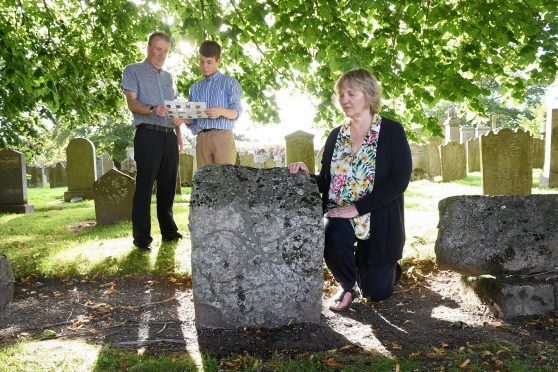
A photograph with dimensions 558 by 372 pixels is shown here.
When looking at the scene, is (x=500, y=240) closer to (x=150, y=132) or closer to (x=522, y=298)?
(x=522, y=298)

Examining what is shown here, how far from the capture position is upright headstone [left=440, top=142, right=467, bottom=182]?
1605 centimetres

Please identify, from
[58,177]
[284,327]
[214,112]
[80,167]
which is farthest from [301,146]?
[58,177]

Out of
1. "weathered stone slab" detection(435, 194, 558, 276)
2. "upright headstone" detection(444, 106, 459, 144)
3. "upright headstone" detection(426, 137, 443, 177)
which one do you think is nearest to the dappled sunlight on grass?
"weathered stone slab" detection(435, 194, 558, 276)

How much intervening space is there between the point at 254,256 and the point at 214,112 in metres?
2.04

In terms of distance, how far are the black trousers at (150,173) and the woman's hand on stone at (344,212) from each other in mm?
2656

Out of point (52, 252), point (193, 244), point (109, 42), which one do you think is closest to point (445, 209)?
point (193, 244)

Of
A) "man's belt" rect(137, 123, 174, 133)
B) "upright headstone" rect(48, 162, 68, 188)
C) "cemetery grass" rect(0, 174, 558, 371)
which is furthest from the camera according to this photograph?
"upright headstone" rect(48, 162, 68, 188)

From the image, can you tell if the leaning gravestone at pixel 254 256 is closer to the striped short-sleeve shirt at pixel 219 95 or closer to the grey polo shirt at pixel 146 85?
the striped short-sleeve shirt at pixel 219 95

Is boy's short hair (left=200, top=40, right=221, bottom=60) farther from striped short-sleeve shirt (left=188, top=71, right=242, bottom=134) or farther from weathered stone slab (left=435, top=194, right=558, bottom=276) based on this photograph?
weathered stone slab (left=435, top=194, right=558, bottom=276)

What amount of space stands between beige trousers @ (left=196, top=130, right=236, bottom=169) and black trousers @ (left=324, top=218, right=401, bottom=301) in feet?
5.88

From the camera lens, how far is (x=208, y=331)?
3156mm

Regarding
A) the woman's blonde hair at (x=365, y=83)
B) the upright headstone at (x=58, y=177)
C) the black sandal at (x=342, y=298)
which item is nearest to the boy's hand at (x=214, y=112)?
the woman's blonde hair at (x=365, y=83)

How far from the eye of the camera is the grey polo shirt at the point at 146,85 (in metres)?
5.13

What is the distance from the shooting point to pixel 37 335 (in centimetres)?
328
